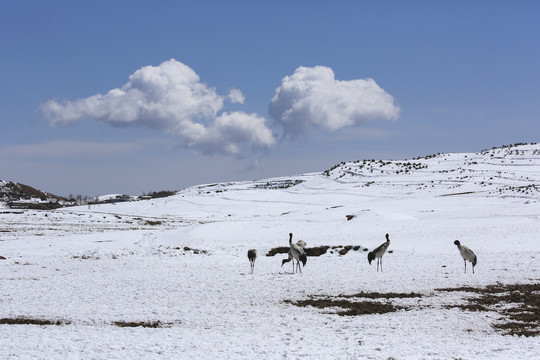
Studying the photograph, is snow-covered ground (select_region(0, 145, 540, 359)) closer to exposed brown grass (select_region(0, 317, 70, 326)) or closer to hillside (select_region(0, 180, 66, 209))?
exposed brown grass (select_region(0, 317, 70, 326))

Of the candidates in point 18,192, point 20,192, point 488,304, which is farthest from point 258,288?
Result: point 20,192

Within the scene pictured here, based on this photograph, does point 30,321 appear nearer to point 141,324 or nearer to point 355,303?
point 141,324

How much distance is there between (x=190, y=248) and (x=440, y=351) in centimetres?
2557

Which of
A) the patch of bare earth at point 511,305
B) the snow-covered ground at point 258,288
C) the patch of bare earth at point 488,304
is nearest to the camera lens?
the snow-covered ground at point 258,288

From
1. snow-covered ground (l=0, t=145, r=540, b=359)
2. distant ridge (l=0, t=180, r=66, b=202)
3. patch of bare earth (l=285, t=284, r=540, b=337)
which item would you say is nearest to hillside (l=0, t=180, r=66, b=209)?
distant ridge (l=0, t=180, r=66, b=202)

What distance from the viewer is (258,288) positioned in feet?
63.1

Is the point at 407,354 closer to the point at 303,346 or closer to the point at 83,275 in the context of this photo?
the point at 303,346

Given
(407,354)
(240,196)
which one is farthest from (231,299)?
(240,196)

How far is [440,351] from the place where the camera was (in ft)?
34.0

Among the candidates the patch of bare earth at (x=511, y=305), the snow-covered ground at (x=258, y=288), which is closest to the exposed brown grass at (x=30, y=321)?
the snow-covered ground at (x=258, y=288)

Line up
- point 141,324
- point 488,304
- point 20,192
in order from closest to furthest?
point 141,324
point 488,304
point 20,192

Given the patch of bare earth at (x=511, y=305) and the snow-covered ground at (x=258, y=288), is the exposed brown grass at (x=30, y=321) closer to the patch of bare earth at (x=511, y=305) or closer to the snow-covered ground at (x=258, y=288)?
the snow-covered ground at (x=258, y=288)

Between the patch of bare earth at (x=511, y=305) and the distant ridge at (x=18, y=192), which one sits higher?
the distant ridge at (x=18, y=192)

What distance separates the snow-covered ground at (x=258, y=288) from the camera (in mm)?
11023
